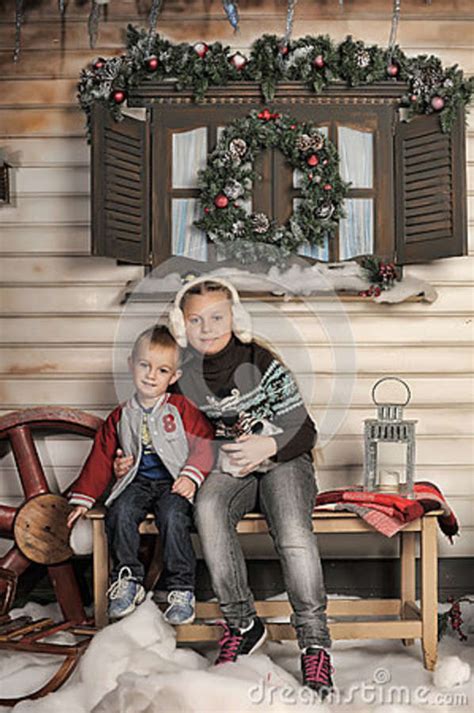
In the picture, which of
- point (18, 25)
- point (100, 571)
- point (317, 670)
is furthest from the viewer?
point (18, 25)

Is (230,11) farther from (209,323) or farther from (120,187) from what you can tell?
(209,323)

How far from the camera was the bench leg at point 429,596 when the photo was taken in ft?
10.6

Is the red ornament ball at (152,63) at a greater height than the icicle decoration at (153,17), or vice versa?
the icicle decoration at (153,17)

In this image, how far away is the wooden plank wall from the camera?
4031mm

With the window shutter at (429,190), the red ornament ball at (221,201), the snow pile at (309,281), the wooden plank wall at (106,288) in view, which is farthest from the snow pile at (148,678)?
the window shutter at (429,190)

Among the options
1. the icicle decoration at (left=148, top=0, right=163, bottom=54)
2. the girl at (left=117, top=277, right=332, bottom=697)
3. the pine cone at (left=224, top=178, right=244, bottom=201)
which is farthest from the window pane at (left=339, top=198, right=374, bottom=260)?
the icicle decoration at (left=148, top=0, right=163, bottom=54)

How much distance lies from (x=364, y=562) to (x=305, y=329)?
99cm

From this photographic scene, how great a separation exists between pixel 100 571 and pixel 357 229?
5.70 feet

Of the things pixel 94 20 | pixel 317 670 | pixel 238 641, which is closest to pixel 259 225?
pixel 94 20

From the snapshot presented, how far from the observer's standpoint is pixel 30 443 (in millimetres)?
3895

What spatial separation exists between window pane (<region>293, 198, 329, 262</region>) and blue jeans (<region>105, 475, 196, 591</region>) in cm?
124

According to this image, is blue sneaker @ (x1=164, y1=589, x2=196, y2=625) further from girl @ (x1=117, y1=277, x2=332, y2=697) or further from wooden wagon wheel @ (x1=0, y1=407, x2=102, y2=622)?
wooden wagon wheel @ (x1=0, y1=407, x2=102, y2=622)

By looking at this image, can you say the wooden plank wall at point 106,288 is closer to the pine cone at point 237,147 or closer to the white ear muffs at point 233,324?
the pine cone at point 237,147

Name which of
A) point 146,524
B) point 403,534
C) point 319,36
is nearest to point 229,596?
point 146,524
